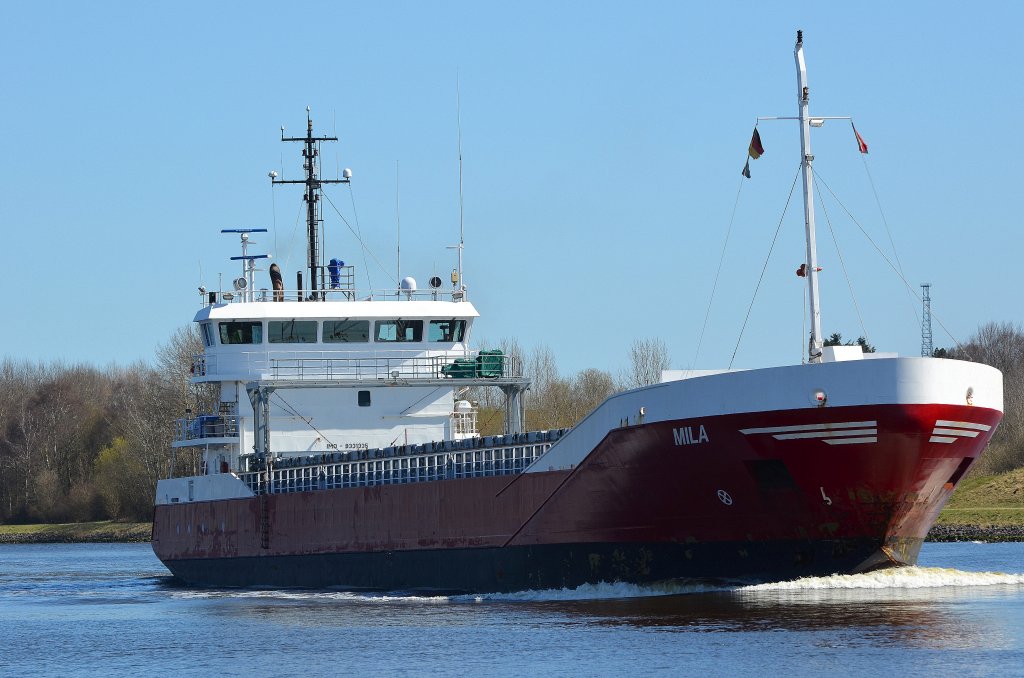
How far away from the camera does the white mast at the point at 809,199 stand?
25.4 m

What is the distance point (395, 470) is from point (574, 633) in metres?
10.3

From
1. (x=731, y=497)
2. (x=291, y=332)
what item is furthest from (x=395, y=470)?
(x=731, y=497)

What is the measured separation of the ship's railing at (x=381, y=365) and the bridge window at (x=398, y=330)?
362 mm

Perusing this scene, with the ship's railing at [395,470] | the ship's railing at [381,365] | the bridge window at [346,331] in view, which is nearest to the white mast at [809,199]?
the ship's railing at [395,470]

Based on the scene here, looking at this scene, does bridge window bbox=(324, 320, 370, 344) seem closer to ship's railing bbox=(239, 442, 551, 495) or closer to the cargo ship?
the cargo ship

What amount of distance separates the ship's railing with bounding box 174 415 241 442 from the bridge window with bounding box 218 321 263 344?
1884 mm

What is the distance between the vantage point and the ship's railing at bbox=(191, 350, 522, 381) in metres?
37.2

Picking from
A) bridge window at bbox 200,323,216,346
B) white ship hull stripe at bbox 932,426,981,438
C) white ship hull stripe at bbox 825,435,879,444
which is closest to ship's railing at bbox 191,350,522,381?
bridge window at bbox 200,323,216,346

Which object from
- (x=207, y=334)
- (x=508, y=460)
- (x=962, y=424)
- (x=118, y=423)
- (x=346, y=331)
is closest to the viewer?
(x=962, y=424)

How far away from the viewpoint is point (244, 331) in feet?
124

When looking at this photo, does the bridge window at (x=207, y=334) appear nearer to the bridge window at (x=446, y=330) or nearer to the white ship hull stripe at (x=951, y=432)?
the bridge window at (x=446, y=330)

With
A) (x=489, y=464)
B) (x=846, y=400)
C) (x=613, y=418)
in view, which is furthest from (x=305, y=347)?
(x=846, y=400)

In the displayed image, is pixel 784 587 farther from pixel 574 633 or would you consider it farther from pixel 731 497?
pixel 574 633

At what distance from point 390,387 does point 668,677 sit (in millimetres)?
18458
